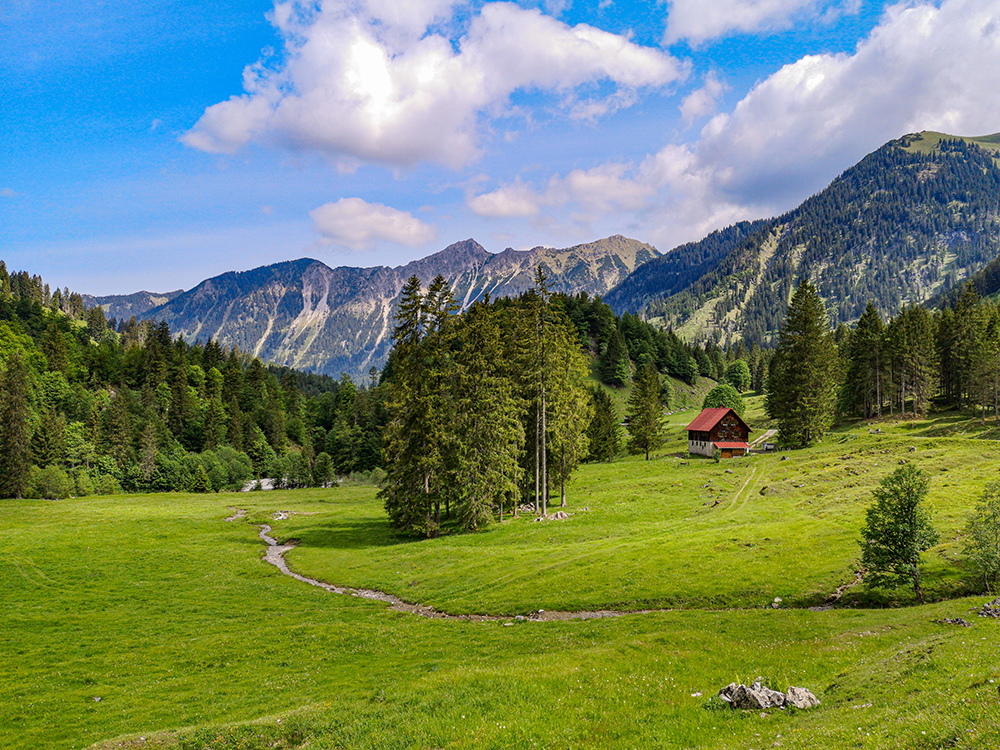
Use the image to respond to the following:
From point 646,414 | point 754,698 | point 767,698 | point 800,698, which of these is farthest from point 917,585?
point 646,414

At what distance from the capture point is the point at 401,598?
128 feet

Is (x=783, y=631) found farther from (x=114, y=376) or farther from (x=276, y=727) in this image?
(x=114, y=376)

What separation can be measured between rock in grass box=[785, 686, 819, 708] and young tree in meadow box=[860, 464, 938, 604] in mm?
18765

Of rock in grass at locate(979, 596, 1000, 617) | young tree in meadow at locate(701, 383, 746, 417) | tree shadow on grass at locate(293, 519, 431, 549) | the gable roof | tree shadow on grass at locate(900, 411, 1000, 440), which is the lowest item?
tree shadow on grass at locate(293, 519, 431, 549)

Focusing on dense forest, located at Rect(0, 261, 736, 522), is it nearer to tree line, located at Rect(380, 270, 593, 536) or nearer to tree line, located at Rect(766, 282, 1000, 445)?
tree line, located at Rect(380, 270, 593, 536)

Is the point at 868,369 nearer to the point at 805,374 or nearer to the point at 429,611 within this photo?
the point at 805,374

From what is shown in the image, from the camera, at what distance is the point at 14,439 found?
9244cm

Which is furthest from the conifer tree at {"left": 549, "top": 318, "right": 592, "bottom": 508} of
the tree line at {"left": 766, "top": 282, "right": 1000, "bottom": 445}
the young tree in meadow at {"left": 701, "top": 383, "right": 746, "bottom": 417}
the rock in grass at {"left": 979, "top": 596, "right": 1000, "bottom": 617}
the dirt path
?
the young tree in meadow at {"left": 701, "top": 383, "right": 746, "bottom": 417}

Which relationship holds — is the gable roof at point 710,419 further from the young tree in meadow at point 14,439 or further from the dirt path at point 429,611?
the young tree in meadow at point 14,439

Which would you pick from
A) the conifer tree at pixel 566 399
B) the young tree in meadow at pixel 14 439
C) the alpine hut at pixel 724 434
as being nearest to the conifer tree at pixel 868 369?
the alpine hut at pixel 724 434

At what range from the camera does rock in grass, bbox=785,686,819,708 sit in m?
15.6

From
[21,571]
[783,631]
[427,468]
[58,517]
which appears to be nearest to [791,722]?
[783,631]

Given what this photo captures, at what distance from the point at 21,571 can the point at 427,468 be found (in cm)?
3643

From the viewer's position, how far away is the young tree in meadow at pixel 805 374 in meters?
87.4
